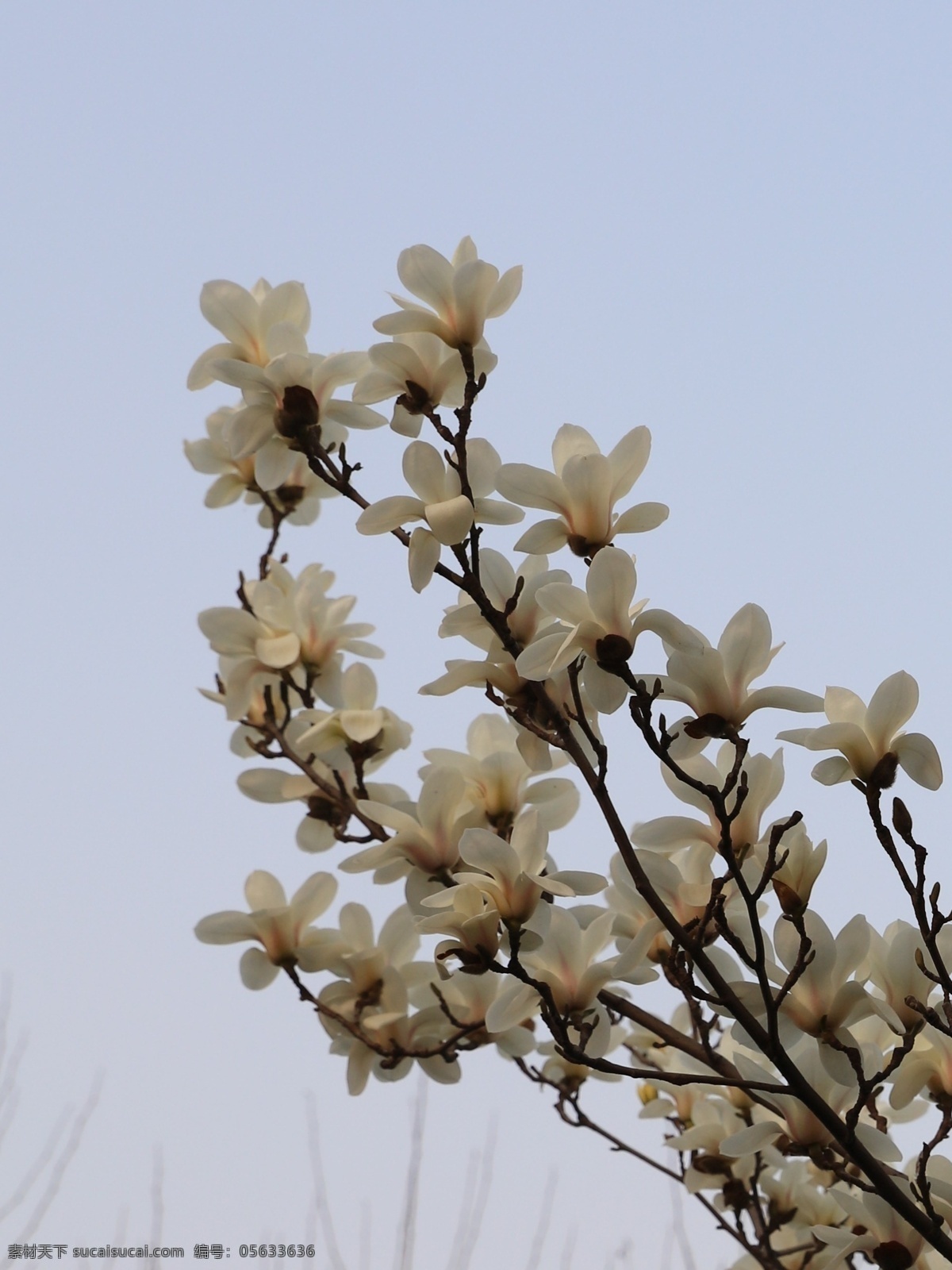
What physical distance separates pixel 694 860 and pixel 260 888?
58 centimetres

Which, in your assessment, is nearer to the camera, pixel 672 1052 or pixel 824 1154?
pixel 824 1154

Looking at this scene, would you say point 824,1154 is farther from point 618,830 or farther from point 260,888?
point 260,888

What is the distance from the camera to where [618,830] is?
986 millimetres

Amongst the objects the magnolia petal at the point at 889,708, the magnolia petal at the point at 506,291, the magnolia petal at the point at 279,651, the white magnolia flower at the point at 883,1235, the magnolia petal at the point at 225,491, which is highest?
the magnolia petal at the point at 225,491

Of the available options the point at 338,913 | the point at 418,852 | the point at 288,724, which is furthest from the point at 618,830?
the point at 288,724

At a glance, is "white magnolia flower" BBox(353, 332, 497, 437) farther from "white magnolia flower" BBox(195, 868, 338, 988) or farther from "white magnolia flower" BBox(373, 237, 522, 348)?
"white magnolia flower" BBox(195, 868, 338, 988)

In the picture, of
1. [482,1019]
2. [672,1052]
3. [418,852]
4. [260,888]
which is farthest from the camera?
[672,1052]

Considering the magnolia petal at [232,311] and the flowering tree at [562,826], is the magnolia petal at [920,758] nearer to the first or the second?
the flowering tree at [562,826]

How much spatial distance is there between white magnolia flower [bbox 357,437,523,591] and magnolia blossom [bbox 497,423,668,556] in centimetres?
5

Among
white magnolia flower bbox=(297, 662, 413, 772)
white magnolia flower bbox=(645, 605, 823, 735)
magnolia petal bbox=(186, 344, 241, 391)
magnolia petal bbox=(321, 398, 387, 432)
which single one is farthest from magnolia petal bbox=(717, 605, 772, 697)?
magnolia petal bbox=(186, 344, 241, 391)

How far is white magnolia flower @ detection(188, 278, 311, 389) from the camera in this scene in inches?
53.1

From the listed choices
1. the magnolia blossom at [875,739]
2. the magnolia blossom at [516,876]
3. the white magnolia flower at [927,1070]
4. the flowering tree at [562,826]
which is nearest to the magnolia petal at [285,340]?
the flowering tree at [562,826]

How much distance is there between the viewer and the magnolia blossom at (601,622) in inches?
38.1

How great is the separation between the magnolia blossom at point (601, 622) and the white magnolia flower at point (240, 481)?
2.51 ft
